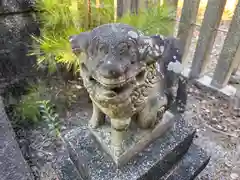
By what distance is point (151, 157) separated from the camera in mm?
973

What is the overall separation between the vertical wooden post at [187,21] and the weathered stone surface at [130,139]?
90 cm

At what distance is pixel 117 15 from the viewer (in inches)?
74.6

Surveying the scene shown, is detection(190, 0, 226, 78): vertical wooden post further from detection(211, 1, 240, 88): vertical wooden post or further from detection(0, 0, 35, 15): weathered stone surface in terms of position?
detection(0, 0, 35, 15): weathered stone surface

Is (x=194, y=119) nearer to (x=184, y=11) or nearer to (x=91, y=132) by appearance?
(x=184, y=11)

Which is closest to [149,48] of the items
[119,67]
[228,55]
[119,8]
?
[119,67]

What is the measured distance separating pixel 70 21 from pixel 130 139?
0.92 metres

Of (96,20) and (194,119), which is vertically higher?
(96,20)

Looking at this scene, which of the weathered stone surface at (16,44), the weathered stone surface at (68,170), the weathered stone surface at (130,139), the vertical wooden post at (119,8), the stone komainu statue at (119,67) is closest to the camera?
the stone komainu statue at (119,67)

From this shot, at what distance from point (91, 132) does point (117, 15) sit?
1.14m

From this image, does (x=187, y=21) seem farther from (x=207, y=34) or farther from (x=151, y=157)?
(x=151, y=157)

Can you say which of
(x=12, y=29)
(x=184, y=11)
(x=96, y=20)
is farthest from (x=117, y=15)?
(x=12, y=29)

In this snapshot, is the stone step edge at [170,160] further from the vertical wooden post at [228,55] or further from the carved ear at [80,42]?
the vertical wooden post at [228,55]

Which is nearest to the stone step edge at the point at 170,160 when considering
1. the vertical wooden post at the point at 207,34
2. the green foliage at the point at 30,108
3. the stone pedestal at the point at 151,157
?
the stone pedestal at the point at 151,157

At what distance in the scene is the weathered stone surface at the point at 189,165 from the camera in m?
1.09
